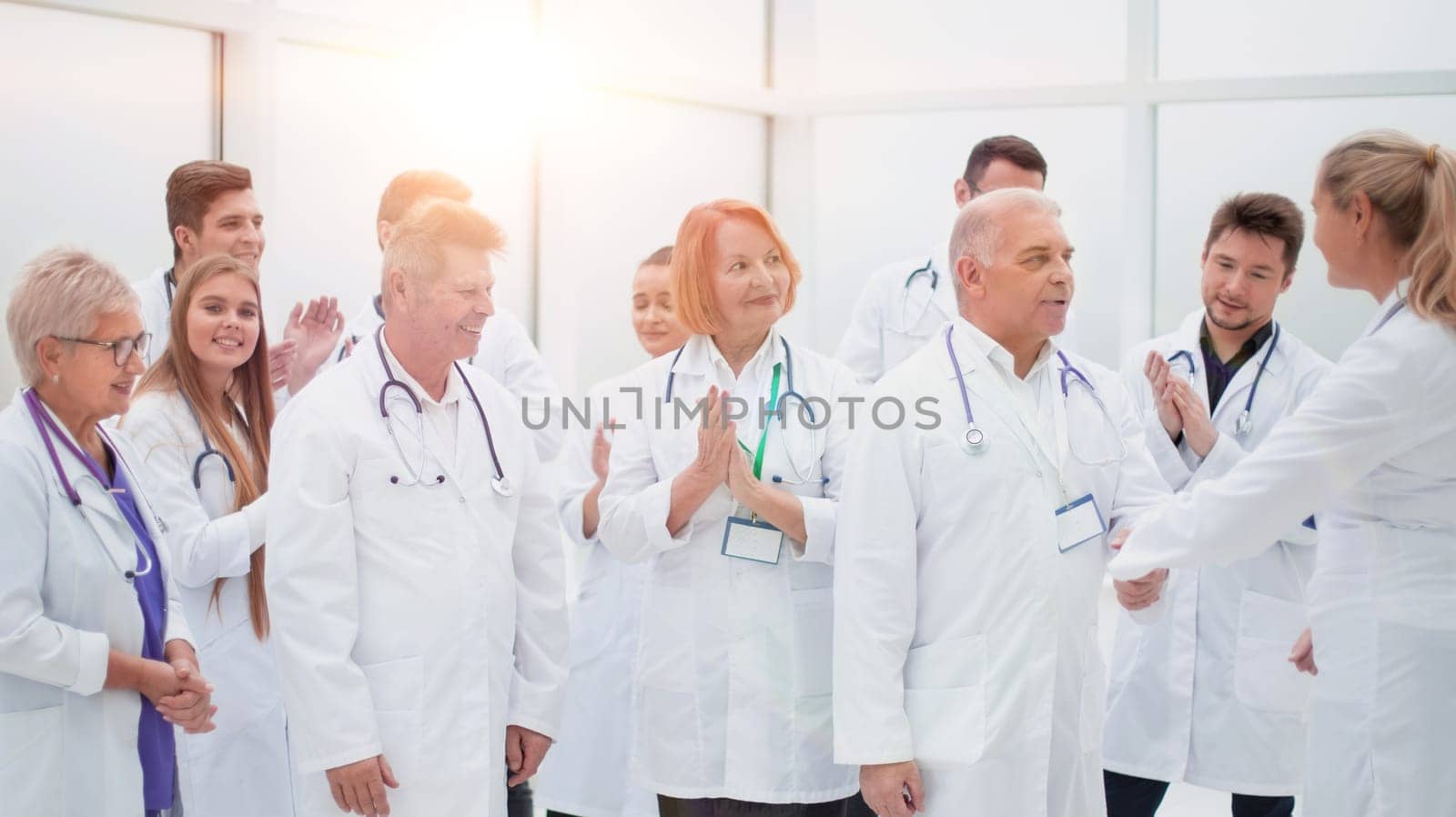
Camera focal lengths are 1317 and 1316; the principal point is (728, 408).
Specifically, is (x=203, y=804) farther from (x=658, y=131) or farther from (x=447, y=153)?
(x=658, y=131)

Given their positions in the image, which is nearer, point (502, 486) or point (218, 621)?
point (502, 486)

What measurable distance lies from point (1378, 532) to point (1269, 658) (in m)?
0.95

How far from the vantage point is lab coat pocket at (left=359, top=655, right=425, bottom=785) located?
2.21 m

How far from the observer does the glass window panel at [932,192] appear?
5.74m

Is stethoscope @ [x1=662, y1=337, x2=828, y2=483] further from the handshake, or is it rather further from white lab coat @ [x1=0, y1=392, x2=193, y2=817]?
white lab coat @ [x1=0, y1=392, x2=193, y2=817]

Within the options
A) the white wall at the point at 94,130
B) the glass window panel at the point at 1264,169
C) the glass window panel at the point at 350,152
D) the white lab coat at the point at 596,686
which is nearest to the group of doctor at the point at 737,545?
the white lab coat at the point at 596,686

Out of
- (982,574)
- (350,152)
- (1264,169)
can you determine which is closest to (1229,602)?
(982,574)

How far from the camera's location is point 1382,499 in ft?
7.42

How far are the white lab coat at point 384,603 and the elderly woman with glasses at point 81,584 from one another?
0.29m

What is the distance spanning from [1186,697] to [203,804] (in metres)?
2.24

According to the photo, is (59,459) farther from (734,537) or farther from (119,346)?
(734,537)

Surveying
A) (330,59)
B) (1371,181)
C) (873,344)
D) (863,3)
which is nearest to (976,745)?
(1371,181)

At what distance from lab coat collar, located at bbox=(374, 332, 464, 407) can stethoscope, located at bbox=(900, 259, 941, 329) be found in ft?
5.50

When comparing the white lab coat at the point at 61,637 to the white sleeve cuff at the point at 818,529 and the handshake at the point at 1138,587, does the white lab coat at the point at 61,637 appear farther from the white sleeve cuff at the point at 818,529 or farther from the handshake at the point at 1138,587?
the handshake at the point at 1138,587
